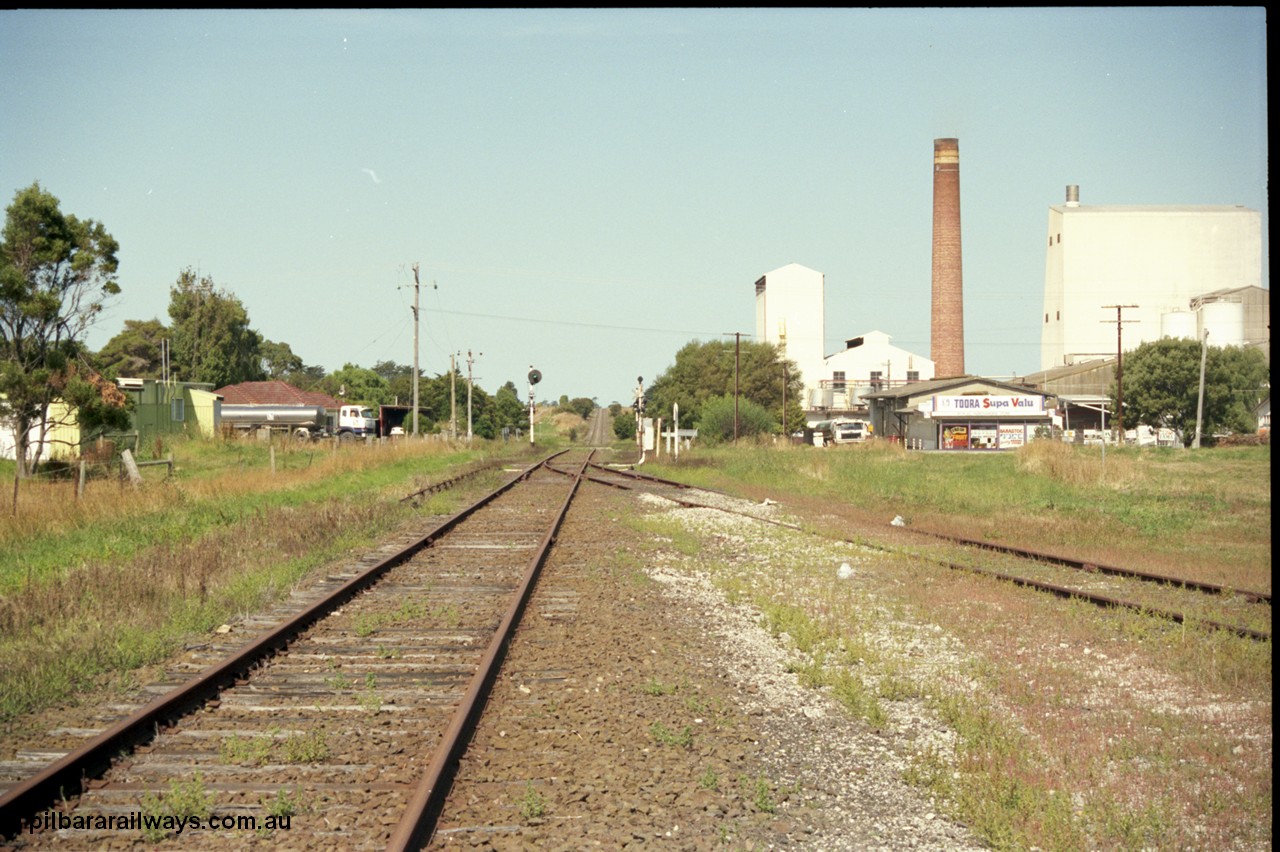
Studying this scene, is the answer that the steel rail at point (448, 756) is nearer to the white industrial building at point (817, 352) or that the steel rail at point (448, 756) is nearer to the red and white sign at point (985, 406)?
the red and white sign at point (985, 406)

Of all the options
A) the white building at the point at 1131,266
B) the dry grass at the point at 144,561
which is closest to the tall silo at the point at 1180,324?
the white building at the point at 1131,266

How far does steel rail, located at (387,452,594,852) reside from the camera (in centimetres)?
475

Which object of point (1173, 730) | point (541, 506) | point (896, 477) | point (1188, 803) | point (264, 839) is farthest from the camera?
point (896, 477)

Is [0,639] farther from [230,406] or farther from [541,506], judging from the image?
[230,406]

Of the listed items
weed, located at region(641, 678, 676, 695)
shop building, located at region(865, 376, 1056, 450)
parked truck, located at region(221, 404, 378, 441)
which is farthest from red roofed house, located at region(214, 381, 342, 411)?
weed, located at region(641, 678, 676, 695)

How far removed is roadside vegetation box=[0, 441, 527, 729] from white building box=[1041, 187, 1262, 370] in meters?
74.7

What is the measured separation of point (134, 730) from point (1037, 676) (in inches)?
239

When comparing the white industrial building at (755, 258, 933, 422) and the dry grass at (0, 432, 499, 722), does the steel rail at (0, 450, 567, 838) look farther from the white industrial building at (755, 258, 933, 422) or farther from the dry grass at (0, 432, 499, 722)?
the white industrial building at (755, 258, 933, 422)

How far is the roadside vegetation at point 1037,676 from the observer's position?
17.9 ft

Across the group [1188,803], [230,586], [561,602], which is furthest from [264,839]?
[230,586]

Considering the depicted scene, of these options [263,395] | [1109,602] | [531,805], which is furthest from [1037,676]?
[263,395]

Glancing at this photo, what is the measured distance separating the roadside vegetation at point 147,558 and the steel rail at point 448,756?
2545mm

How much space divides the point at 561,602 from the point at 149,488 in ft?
42.9

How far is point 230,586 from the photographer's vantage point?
464 inches
